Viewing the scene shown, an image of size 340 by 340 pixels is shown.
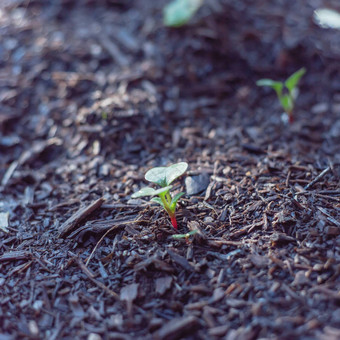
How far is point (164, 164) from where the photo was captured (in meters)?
2.80

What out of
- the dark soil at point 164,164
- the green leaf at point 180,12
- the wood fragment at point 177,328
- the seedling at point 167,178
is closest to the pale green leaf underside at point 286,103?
the dark soil at point 164,164

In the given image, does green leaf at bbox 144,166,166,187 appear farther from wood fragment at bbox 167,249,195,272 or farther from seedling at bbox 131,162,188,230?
wood fragment at bbox 167,249,195,272

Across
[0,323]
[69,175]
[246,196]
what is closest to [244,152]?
[246,196]

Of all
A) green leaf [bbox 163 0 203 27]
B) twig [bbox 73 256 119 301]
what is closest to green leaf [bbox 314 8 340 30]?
green leaf [bbox 163 0 203 27]

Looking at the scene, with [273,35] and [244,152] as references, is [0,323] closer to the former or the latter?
[244,152]

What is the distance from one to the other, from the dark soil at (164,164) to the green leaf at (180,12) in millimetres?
145

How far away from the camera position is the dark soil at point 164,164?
68.3 inches

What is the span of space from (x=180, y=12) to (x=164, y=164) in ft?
6.40

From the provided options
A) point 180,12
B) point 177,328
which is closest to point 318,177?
point 177,328

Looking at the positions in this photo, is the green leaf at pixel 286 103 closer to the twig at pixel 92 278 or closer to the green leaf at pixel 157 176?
the green leaf at pixel 157 176

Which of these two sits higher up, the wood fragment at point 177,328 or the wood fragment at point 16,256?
the wood fragment at point 16,256

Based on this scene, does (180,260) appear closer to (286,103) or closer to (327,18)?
(286,103)

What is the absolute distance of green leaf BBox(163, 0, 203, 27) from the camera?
382cm

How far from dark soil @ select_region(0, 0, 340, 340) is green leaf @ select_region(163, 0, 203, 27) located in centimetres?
15
